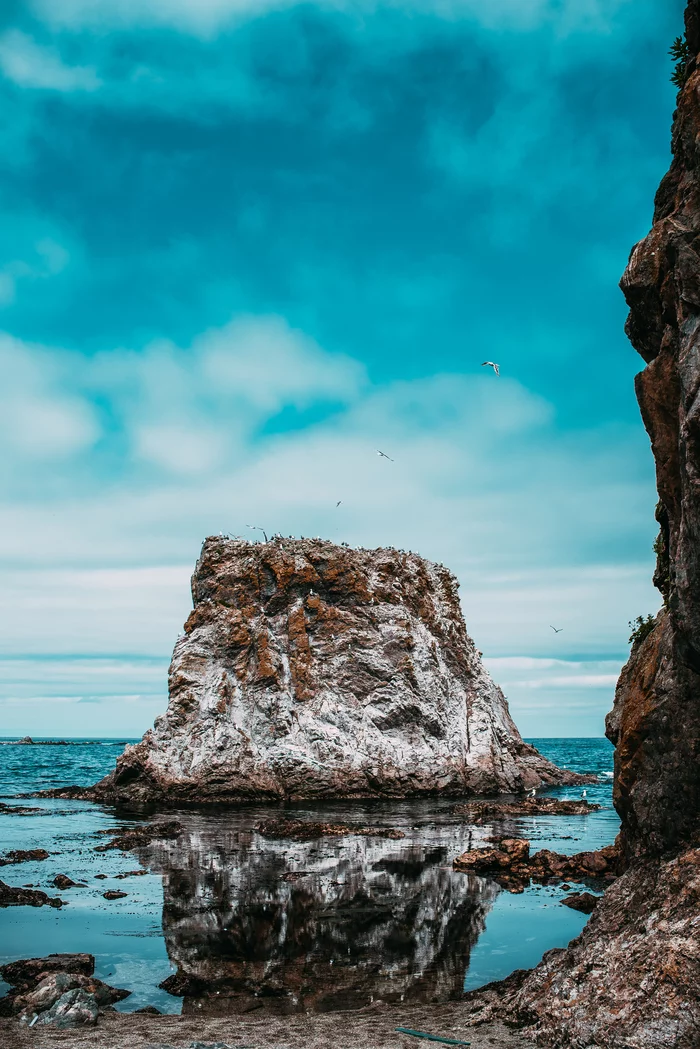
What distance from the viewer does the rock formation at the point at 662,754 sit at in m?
8.29

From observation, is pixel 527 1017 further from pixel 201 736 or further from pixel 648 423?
pixel 201 736

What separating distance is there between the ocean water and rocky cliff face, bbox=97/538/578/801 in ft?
46.5

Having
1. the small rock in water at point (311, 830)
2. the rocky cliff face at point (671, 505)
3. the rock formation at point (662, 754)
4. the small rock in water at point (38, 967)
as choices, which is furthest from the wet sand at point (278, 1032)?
the small rock in water at point (311, 830)

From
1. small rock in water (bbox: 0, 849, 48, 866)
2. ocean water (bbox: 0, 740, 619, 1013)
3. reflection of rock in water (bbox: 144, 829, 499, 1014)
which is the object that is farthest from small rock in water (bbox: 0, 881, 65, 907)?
small rock in water (bbox: 0, 849, 48, 866)

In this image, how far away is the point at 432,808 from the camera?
129 ft

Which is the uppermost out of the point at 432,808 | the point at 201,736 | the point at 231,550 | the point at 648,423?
the point at 231,550

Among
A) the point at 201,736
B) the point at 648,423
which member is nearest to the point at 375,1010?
the point at 648,423

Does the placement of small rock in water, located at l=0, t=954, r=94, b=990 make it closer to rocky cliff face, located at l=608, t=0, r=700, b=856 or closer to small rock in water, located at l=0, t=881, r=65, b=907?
small rock in water, located at l=0, t=881, r=65, b=907

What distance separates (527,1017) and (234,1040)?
3.64m

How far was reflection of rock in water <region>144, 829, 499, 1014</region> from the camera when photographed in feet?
38.4

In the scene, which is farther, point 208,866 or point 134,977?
point 208,866

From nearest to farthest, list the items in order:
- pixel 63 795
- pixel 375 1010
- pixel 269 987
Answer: pixel 375 1010 < pixel 269 987 < pixel 63 795

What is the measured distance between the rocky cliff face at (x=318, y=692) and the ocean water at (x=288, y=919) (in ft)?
46.5

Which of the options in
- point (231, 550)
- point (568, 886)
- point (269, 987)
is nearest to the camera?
point (269, 987)
